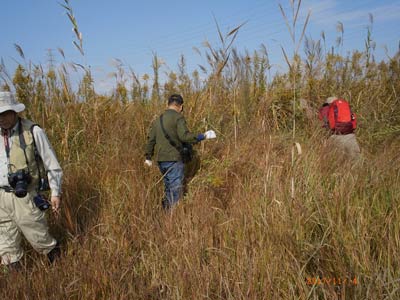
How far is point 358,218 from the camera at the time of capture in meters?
1.91

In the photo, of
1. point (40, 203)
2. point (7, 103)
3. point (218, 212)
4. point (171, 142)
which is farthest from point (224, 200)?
point (7, 103)

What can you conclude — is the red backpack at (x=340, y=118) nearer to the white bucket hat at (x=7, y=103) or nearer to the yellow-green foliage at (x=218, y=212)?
the yellow-green foliage at (x=218, y=212)

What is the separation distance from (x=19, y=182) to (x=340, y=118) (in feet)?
12.3

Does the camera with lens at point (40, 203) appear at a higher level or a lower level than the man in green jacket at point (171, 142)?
lower

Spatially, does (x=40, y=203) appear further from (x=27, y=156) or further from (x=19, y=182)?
(x=27, y=156)

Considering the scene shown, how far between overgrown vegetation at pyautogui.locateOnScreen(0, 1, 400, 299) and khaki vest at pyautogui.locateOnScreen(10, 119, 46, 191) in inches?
16.6

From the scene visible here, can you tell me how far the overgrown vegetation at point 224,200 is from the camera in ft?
5.89

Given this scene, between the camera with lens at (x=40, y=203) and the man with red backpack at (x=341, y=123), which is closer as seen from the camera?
the camera with lens at (x=40, y=203)

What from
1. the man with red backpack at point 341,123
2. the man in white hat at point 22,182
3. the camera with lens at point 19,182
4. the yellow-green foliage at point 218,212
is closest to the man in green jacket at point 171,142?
the yellow-green foliage at point 218,212

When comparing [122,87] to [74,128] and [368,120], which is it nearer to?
[74,128]

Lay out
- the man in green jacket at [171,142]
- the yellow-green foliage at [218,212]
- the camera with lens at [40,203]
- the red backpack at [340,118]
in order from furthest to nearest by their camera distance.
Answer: the red backpack at [340,118]
the man in green jacket at [171,142]
the camera with lens at [40,203]
the yellow-green foliage at [218,212]

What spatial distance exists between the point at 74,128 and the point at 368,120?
434cm

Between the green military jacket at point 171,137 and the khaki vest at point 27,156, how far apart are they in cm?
147

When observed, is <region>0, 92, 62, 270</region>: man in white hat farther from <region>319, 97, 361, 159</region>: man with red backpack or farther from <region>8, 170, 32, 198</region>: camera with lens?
<region>319, 97, 361, 159</region>: man with red backpack
